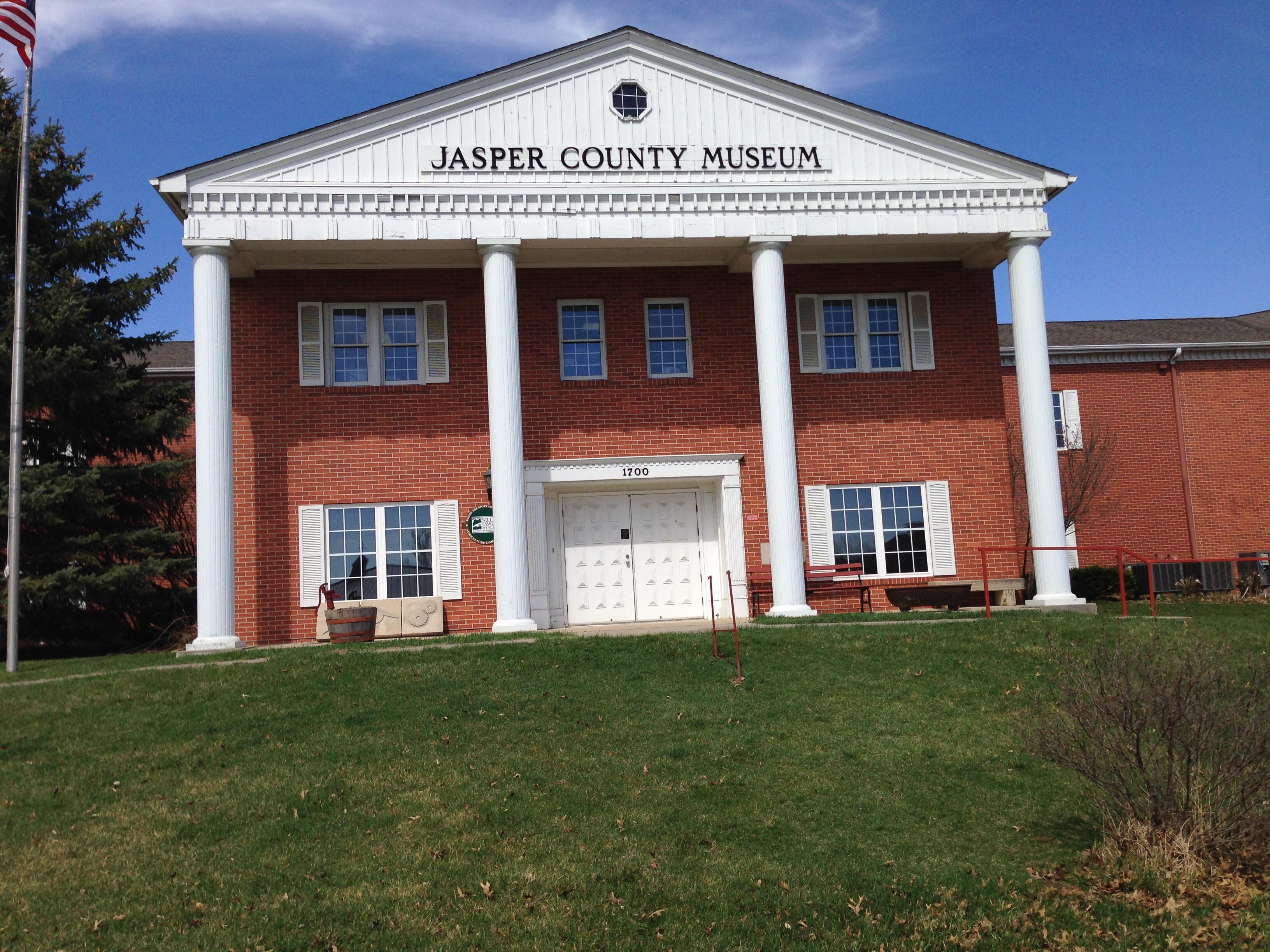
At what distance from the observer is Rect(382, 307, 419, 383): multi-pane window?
19.5 meters

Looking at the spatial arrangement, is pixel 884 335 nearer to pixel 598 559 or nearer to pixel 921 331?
pixel 921 331

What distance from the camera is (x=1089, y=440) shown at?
28.0 meters

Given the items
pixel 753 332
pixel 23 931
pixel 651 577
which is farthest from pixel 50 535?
pixel 23 931

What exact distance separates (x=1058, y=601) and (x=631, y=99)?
404 inches

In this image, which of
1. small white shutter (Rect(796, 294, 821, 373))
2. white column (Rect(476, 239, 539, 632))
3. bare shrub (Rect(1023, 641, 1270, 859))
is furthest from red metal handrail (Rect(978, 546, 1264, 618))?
white column (Rect(476, 239, 539, 632))

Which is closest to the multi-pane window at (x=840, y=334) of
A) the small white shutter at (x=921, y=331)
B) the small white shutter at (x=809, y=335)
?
the small white shutter at (x=809, y=335)

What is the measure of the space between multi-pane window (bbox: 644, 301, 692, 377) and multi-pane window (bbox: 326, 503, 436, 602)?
180 inches

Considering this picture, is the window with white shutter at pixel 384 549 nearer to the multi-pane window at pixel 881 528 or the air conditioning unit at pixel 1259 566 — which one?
the multi-pane window at pixel 881 528

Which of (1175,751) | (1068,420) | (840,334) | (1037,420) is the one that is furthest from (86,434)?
(1068,420)

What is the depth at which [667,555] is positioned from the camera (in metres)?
20.0

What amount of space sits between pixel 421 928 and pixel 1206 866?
5.11 m

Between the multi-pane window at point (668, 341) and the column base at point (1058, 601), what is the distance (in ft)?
22.1

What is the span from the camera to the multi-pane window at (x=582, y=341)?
65.0ft

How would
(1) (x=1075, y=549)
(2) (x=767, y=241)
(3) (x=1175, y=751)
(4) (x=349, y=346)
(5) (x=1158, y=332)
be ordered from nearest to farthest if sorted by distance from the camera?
(3) (x=1175, y=751) < (1) (x=1075, y=549) < (2) (x=767, y=241) < (4) (x=349, y=346) < (5) (x=1158, y=332)
